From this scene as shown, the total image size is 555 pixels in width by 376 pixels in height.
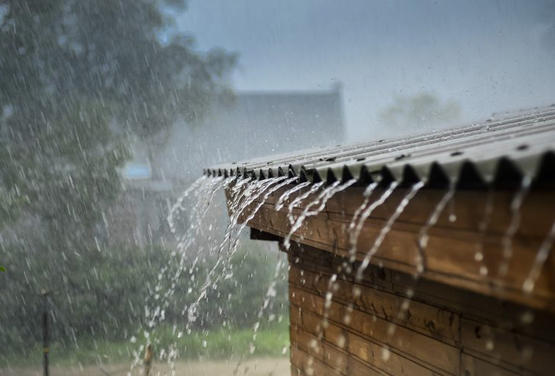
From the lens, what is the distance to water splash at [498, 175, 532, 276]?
4.39ft

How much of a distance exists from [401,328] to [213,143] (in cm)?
2680

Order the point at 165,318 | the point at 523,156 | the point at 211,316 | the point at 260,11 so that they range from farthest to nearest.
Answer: the point at 260,11, the point at 211,316, the point at 165,318, the point at 523,156

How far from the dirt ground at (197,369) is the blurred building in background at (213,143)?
5.84 m

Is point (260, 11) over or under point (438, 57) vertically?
over

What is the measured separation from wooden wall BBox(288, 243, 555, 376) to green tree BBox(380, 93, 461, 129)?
34.3 meters

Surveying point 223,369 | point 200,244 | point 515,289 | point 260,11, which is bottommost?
point 223,369

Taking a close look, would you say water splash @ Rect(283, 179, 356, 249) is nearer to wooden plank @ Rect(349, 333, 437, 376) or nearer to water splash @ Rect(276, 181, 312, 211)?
water splash @ Rect(276, 181, 312, 211)

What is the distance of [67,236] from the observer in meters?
19.1

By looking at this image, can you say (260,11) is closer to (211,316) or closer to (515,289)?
(211,316)

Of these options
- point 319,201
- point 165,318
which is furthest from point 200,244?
point 319,201

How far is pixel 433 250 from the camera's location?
1735 millimetres

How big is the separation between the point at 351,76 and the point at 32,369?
3733 cm

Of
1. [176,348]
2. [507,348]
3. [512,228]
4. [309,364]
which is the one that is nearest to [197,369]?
[176,348]

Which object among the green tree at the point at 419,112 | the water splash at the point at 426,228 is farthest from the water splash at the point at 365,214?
the green tree at the point at 419,112
